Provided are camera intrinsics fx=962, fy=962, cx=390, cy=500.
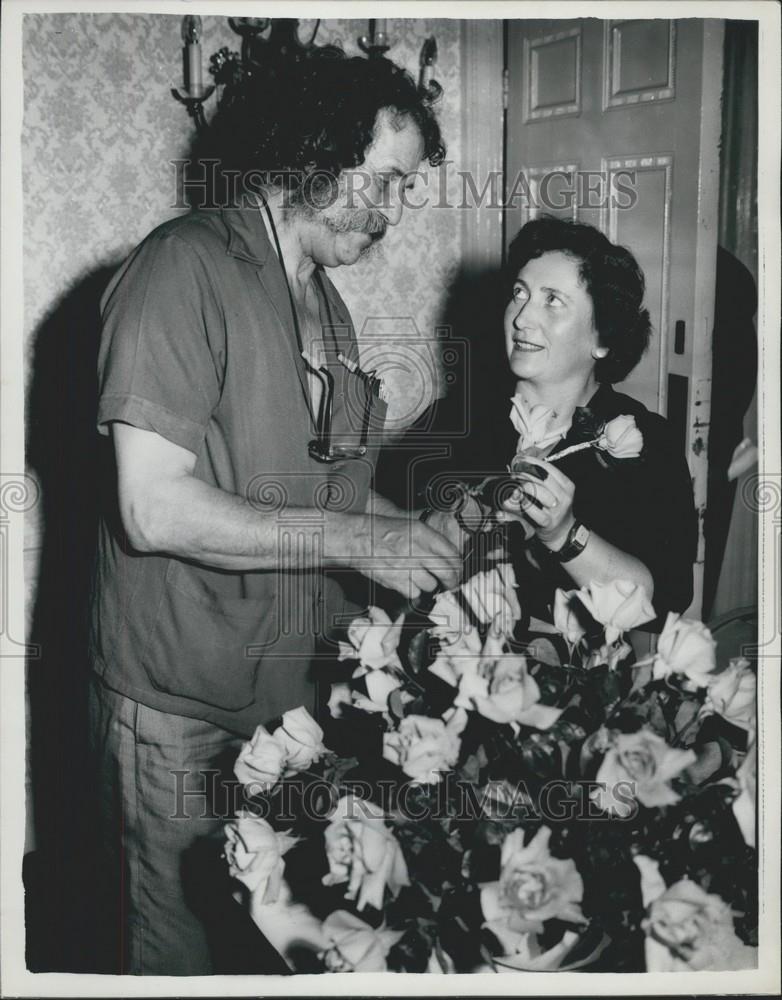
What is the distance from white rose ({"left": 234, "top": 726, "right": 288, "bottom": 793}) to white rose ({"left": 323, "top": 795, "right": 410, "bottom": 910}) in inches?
3.3

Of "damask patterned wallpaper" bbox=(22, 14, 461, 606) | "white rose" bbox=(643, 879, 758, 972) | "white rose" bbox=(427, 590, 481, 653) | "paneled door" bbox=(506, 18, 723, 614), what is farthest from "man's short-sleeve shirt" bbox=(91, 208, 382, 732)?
"white rose" bbox=(643, 879, 758, 972)

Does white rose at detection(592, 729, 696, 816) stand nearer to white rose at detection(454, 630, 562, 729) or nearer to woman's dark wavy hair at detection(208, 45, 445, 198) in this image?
white rose at detection(454, 630, 562, 729)

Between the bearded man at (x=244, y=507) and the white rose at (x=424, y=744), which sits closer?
the white rose at (x=424, y=744)

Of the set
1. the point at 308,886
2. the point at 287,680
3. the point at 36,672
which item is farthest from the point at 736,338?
the point at 36,672

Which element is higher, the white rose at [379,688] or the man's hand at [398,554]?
the man's hand at [398,554]

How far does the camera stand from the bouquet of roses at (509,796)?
0.93 metres

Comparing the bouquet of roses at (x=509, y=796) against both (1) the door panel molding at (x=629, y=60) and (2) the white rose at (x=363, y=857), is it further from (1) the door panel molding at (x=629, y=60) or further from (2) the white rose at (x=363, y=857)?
(1) the door panel molding at (x=629, y=60)

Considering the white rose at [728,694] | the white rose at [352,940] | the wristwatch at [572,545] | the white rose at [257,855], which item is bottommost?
the white rose at [352,940]

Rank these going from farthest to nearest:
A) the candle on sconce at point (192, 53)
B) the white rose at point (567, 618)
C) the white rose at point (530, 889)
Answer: the candle on sconce at point (192, 53)
the white rose at point (567, 618)
the white rose at point (530, 889)

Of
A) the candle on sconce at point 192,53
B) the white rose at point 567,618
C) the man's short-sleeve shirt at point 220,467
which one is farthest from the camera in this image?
the candle on sconce at point 192,53

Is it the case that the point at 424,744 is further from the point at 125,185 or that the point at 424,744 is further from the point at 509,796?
the point at 125,185

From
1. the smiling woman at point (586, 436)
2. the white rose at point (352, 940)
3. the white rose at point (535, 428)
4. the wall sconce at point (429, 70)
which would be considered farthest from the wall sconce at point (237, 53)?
the white rose at point (352, 940)

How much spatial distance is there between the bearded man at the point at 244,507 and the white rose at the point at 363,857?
289mm

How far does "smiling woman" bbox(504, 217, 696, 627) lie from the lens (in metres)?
1.16
